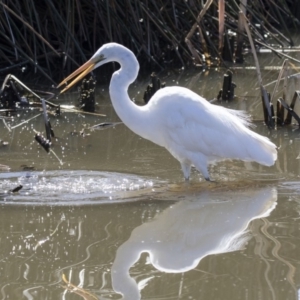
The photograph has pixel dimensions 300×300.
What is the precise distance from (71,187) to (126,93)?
3.14ft

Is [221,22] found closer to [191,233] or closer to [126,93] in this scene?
[126,93]

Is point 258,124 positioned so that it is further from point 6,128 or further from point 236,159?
point 6,128

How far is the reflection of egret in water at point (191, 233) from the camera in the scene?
3.85 metres

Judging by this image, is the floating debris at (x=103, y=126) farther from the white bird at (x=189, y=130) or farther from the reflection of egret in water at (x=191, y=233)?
the reflection of egret in water at (x=191, y=233)

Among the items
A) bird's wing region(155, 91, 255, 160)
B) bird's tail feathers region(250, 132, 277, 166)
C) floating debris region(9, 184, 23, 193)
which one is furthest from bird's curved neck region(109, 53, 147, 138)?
floating debris region(9, 184, 23, 193)

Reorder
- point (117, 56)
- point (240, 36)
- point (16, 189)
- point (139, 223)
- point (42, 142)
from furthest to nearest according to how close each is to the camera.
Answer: point (240, 36) → point (42, 142) → point (117, 56) → point (16, 189) → point (139, 223)

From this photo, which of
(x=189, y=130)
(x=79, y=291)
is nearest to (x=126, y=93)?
(x=189, y=130)

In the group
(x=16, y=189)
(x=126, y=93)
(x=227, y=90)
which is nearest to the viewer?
(x=16, y=189)

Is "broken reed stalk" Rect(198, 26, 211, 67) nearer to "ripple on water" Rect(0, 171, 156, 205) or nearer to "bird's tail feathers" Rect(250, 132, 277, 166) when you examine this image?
"bird's tail feathers" Rect(250, 132, 277, 166)

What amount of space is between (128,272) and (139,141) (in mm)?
3385

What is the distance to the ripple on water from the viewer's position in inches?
199

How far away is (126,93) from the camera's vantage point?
5.79 m

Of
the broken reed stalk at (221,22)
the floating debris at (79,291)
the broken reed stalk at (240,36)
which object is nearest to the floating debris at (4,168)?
the floating debris at (79,291)

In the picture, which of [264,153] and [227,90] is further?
[227,90]
